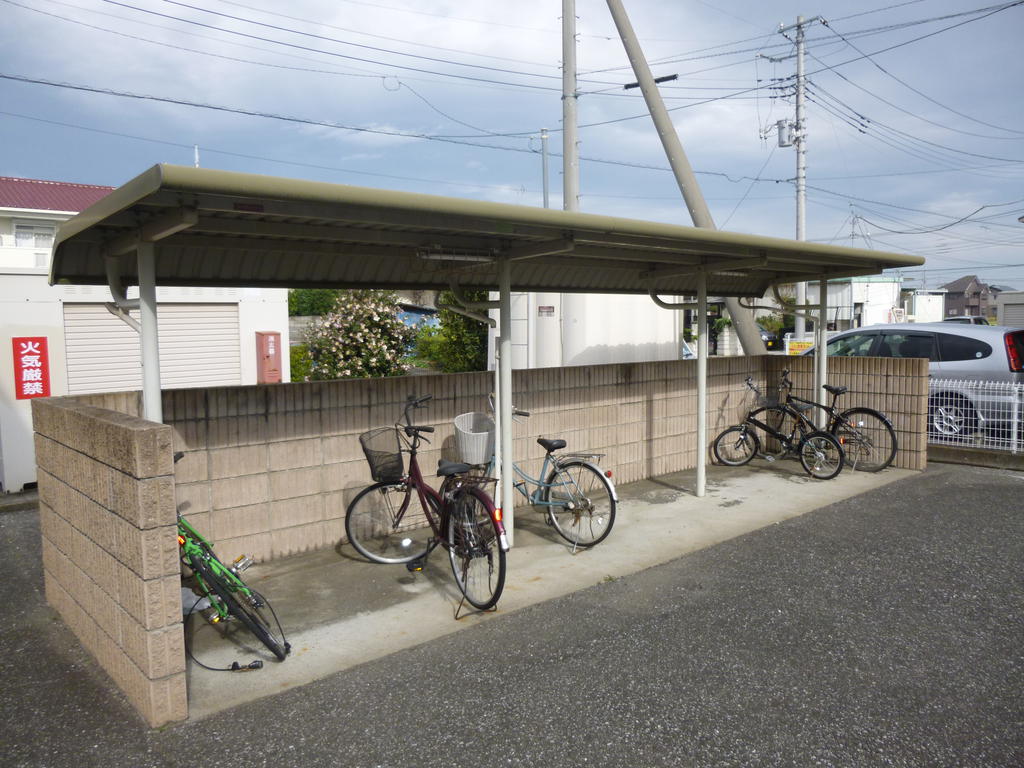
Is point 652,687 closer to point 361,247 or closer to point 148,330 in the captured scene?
point 148,330

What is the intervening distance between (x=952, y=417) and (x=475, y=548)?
682 centimetres

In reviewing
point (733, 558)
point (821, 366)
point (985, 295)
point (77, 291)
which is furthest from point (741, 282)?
point (985, 295)

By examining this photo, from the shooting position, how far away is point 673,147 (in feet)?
32.2

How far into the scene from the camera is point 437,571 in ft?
15.8

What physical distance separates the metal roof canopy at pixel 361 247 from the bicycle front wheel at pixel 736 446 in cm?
150

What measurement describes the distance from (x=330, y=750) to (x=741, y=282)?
7.24 meters

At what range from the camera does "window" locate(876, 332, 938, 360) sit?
8906mm

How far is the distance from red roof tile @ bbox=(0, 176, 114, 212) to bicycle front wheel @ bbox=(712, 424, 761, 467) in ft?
88.8

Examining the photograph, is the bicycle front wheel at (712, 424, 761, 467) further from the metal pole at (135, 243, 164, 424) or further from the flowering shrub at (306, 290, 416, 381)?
the flowering shrub at (306, 290, 416, 381)

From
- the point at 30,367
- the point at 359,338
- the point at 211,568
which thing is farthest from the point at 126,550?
the point at 359,338

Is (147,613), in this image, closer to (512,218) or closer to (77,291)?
(512,218)

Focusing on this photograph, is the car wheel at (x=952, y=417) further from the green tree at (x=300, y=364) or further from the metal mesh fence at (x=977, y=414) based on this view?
the green tree at (x=300, y=364)

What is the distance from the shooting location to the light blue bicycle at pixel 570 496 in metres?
5.15

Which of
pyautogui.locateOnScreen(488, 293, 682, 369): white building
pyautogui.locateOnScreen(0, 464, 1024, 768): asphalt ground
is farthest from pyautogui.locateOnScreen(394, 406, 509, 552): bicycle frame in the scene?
pyautogui.locateOnScreen(488, 293, 682, 369): white building
